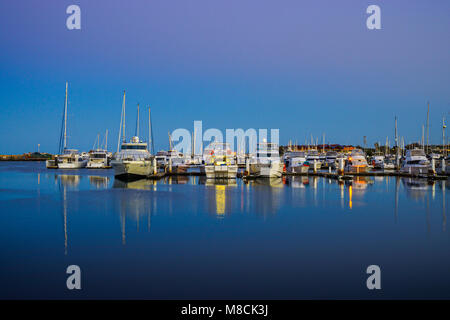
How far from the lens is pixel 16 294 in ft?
32.7

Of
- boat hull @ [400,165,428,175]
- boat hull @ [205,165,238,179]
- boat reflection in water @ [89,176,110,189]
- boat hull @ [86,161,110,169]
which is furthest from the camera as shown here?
boat hull @ [86,161,110,169]

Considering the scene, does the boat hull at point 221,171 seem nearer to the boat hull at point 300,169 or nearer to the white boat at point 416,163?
the boat hull at point 300,169

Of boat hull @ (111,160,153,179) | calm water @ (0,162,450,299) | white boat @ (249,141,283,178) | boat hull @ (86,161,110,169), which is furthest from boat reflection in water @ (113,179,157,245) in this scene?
boat hull @ (86,161,110,169)

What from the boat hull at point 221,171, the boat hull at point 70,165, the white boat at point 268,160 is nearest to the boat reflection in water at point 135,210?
the boat hull at point 221,171

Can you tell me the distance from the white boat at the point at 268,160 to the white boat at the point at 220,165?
308 centimetres

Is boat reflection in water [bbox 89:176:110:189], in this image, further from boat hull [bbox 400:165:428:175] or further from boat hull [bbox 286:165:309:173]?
boat hull [bbox 400:165:428:175]

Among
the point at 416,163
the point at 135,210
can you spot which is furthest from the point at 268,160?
the point at 135,210

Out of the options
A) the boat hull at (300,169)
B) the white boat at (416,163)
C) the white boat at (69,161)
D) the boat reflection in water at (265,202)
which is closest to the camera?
the boat reflection in water at (265,202)

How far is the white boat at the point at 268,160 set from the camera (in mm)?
48938

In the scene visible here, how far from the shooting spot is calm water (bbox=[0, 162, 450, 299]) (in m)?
10.6

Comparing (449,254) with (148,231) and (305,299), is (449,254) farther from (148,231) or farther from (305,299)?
(148,231)

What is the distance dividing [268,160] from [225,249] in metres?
34.8

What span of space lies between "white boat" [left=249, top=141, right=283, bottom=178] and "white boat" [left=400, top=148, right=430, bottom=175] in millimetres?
19223

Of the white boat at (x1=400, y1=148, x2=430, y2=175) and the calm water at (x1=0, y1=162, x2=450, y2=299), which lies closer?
the calm water at (x1=0, y1=162, x2=450, y2=299)
